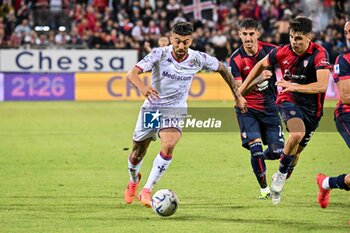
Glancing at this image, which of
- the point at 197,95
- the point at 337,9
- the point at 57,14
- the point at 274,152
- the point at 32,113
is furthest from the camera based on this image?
the point at 337,9

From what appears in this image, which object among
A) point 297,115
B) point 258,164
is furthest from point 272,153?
point 297,115

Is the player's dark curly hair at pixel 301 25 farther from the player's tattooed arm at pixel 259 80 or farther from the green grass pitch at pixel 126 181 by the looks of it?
the green grass pitch at pixel 126 181

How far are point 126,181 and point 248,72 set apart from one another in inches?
98.7

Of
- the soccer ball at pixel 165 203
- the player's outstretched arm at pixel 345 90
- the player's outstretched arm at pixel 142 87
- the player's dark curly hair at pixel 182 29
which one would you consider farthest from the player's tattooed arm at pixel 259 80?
the soccer ball at pixel 165 203

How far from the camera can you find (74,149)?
15.4m

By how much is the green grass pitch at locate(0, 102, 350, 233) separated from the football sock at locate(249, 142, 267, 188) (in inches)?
10.8

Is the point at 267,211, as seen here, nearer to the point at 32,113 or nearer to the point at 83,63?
the point at 32,113

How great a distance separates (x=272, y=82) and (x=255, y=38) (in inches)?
24.6

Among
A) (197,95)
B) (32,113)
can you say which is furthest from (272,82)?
(197,95)

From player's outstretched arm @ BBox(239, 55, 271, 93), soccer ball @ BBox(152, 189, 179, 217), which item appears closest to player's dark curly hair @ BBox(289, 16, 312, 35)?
player's outstretched arm @ BBox(239, 55, 271, 93)

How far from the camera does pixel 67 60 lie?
89.4 feet

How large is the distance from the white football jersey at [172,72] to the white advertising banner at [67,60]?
1751cm

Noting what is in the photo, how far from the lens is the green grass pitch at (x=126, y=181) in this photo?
8.36 meters

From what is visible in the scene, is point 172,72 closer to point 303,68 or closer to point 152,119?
point 152,119
